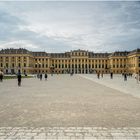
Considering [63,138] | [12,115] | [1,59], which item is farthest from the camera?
[1,59]

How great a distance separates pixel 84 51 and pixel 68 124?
385 feet

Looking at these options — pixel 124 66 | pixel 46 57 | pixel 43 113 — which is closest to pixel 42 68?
pixel 46 57

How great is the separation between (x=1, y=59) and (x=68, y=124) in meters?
107

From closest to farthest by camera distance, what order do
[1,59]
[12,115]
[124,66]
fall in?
[12,115] → [1,59] → [124,66]

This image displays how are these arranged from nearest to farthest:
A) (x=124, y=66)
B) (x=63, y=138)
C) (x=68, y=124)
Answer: (x=63, y=138) → (x=68, y=124) → (x=124, y=66)

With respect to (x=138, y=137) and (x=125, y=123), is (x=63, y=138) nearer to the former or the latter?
(x=138, y=137)

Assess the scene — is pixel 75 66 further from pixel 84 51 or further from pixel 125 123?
pixel 125 123

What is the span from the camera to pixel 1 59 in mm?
108875

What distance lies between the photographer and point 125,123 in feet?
24.3

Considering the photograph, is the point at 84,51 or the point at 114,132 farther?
the point at 84,51

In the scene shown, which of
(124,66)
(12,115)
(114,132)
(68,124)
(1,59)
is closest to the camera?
(114,132)

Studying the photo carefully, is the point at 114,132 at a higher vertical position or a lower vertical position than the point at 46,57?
lower

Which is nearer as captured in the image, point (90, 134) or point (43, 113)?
point (90, 134)

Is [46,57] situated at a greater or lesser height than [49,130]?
greater
